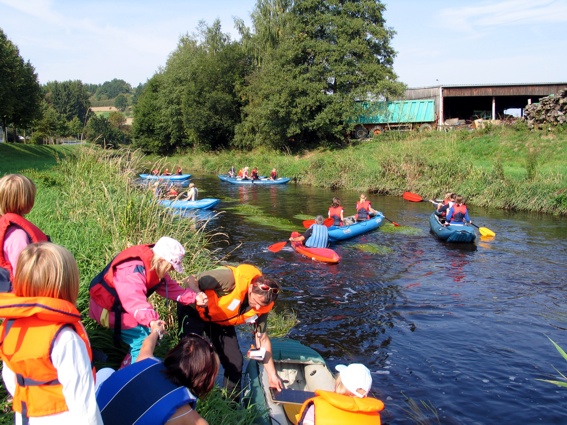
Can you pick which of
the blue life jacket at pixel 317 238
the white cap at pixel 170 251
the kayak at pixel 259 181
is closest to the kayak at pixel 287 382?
the white cap at pixel 170 251

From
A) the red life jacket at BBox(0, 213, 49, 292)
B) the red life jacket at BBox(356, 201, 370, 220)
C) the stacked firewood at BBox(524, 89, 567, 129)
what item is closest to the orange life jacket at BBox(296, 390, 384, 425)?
the red life jacket at BBox(0, 213, 49, 292)

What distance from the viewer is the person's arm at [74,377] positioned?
2040mm

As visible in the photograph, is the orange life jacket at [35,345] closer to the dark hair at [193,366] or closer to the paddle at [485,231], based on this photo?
the dark hair at [193,366]

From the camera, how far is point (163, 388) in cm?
246

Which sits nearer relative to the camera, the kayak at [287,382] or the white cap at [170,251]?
the white cap at [170,251]

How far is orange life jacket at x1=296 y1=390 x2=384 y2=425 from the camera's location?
3.20 meters

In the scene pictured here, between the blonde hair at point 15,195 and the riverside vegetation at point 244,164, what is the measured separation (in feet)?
4.13

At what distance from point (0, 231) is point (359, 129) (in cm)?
3222

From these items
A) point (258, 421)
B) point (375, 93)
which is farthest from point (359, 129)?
point (258, 421)

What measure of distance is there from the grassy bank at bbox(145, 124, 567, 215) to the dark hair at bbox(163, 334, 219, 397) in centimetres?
1592

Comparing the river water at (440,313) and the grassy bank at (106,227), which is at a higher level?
the grassy bank at (106,227)

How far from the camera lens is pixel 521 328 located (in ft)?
24.6

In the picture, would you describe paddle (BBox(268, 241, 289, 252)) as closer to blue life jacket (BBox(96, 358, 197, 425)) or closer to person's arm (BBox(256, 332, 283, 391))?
person's arm (BBox(256, 332, 283, 391))

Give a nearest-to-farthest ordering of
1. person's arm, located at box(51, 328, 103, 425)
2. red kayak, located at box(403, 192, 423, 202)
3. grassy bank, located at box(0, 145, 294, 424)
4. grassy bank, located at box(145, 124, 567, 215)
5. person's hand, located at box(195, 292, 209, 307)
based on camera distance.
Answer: person's arm, located at box(51, 328, 103, 425), person's hand, located at box(195, 292, 209, 307), grassy bank, located at box(0, 145, 294, 424), grassy bank, located at box(145, 124, 567, 215), red kayak, located at box(403, 192, 423, 202)
